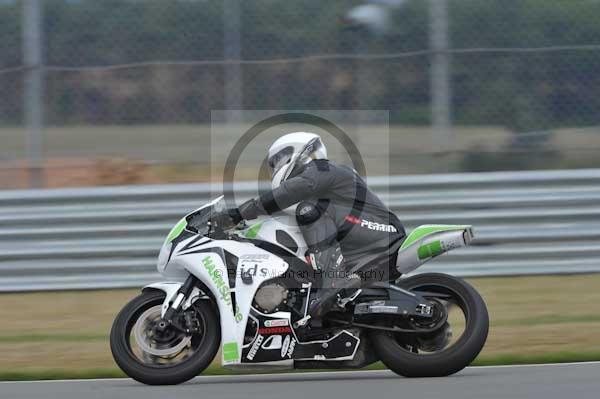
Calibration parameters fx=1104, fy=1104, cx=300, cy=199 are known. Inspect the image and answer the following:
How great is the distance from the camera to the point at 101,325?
869 centimetres

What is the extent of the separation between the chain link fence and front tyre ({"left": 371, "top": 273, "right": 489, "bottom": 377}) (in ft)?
11.1

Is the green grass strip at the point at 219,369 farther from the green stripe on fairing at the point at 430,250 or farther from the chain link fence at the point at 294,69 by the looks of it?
the chain link fence at the point at 294,69

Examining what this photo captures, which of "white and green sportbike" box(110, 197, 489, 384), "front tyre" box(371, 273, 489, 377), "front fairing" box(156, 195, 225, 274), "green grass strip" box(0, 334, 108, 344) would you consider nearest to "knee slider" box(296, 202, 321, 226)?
"white and green sportbike" box(110, 197, 489, 384)

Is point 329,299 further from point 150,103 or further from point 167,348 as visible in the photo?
point 150,103

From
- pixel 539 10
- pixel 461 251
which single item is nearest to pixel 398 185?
pixel 461 251

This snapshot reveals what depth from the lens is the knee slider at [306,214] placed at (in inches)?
257

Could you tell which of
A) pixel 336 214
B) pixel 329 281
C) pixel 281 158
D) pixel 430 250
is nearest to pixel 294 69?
pixel 281 158

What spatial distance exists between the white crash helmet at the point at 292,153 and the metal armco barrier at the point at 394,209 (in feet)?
9.14

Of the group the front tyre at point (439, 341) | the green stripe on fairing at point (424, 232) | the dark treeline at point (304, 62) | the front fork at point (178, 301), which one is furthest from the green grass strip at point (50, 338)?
the green stripe on fairing at point (424, 232)

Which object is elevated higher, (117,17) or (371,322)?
(117,17)

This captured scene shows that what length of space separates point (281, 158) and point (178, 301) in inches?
41.9

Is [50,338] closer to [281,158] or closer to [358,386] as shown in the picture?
[281,158]

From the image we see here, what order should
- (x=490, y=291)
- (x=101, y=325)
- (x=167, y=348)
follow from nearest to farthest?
(x=167, y=348)
(x=101, y=325)
(x=490, y=291)

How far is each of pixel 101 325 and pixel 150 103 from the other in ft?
6.84
